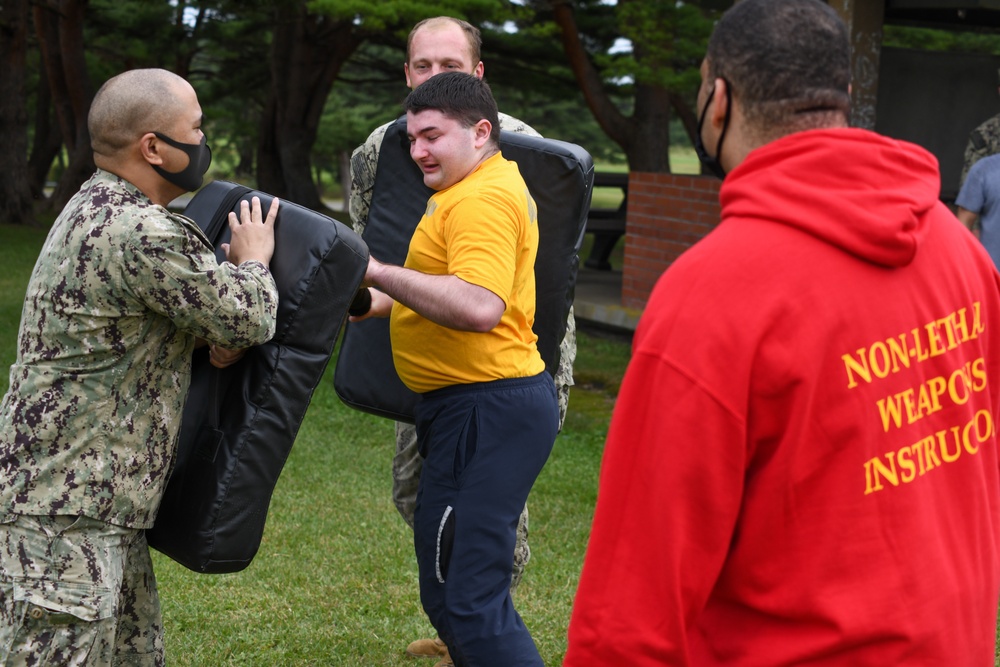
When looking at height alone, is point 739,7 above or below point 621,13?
above

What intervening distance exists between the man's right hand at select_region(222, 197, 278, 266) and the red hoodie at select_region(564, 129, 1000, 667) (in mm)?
1468

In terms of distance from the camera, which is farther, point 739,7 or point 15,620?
point 15,620

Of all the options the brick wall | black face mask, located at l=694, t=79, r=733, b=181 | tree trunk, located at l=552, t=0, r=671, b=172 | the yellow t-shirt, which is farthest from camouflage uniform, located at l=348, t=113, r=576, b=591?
tree trunk, located at l=552, t=0, r=671, b=172

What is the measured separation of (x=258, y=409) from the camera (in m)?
2.79

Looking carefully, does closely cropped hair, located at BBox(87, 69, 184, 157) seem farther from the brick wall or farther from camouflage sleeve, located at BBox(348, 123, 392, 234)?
the brick wall

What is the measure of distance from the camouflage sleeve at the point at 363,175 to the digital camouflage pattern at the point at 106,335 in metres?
1.19

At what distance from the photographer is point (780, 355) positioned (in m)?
1.45

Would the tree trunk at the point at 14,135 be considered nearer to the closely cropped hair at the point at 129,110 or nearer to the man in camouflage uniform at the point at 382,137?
the man in camouflage uniform at the point at 382,137

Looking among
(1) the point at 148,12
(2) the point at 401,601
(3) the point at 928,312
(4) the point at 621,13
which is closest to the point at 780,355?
(3) the point at 928,312

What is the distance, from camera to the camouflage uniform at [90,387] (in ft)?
8.40

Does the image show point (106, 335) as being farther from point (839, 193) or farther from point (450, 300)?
point (839, 193)

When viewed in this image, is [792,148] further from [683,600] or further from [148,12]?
[148,12]

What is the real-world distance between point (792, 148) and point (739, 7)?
22cm

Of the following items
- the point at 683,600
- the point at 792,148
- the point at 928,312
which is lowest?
the point at 683,600
